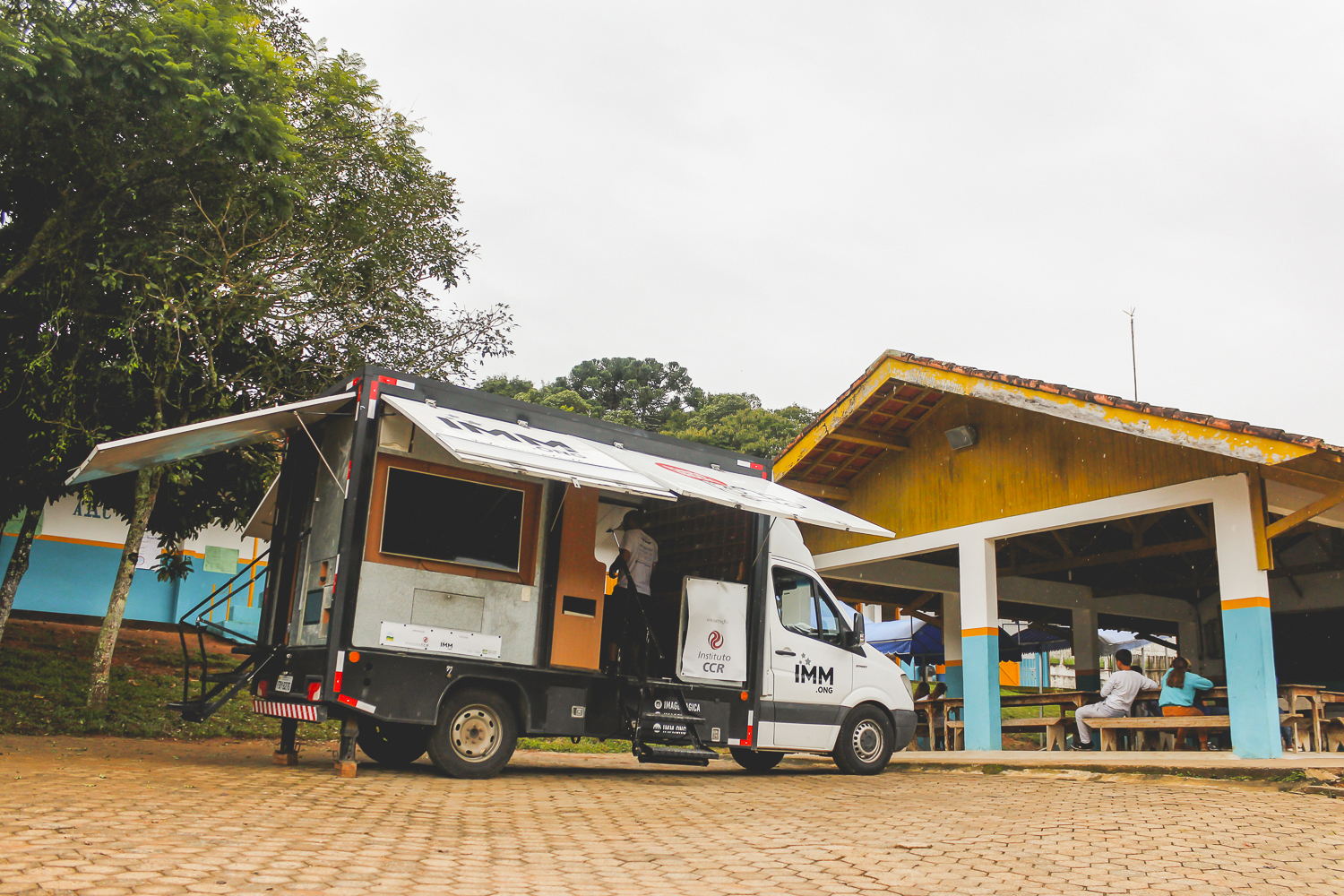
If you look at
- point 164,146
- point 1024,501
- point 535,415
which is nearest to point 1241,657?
point 1024,501

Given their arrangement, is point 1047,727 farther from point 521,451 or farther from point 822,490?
point 521,451

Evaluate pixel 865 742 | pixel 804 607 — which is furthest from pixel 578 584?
pixel 865 742

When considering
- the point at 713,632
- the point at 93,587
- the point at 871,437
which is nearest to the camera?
the point at 713,632

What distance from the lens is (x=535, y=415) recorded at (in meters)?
8.28

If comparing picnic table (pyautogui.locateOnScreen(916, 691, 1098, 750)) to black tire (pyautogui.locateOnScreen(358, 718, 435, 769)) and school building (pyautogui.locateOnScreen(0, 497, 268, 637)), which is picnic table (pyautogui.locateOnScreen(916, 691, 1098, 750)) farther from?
school building (pyautogui.locateOnScreen(0, 497, 268, 637))

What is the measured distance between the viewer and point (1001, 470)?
12367 mm

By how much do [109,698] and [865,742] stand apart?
935 cm

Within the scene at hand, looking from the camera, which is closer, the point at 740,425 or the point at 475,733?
the point at 475,733

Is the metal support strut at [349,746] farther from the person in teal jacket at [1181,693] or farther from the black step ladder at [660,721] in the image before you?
the person in teal jacket at [1181,693]

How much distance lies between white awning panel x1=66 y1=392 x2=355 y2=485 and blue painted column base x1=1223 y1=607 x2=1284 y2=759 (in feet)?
27.6

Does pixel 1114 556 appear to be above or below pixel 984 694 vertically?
above

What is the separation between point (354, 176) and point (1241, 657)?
11687 mm

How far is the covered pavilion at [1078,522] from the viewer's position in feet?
31.0

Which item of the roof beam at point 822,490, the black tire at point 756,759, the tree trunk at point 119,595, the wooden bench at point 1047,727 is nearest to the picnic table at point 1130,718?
the wooden bench at point 1047,727
